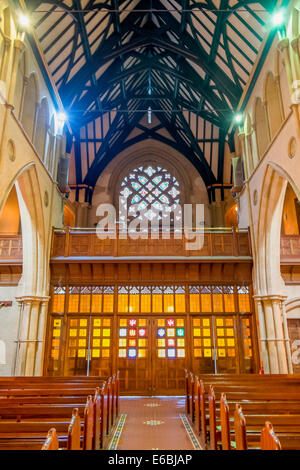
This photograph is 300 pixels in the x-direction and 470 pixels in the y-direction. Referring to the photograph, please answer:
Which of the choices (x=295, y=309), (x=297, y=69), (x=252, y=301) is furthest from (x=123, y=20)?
(x=295, y=309)

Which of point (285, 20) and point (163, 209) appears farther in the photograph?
point (163, 209)

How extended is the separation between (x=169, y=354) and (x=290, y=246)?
18.7 feet

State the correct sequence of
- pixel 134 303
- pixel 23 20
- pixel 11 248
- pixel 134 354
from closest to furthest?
pixel 23 20 → pixel 134 354 → pixel 134 303 → pixel 11 248

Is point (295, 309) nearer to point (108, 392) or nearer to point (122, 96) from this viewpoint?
point (108, 392)

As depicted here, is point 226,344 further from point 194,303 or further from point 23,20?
point 23,20

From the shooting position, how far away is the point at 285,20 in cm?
795

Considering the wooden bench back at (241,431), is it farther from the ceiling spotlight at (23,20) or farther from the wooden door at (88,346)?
the ceiling spotlight at (23,20)

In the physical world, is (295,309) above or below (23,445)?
above

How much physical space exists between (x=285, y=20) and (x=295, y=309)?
8759 millimetres

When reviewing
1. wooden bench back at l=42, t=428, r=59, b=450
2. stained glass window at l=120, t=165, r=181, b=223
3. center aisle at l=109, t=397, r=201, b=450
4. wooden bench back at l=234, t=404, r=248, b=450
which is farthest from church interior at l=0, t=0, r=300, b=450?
stained glass window at l=120, t=165, r=181, b=223

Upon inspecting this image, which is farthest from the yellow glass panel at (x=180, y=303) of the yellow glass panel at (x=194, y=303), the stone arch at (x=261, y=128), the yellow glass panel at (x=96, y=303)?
the stone arch at (x=261, y=128)

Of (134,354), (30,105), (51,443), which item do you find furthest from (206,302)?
(51,443)

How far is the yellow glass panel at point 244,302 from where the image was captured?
1127 cm

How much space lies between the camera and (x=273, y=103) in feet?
31.8
